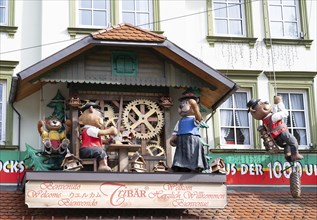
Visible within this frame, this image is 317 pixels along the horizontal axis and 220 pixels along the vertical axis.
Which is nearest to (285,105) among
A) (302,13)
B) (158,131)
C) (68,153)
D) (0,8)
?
(302,13)

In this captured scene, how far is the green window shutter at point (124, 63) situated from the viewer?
17203 millimetres

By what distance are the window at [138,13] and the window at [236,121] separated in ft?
8.41

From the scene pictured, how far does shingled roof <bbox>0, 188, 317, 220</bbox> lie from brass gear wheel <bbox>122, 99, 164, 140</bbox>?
1.72 meters

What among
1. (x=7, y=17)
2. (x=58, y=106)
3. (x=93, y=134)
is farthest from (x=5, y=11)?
(x=93, y=134)

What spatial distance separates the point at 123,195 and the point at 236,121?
4081mm

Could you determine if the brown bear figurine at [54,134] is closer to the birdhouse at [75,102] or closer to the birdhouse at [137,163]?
the birdhouse at [75,102]

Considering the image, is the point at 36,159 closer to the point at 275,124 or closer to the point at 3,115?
the point at 3,115

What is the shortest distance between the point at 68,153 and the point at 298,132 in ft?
18.9

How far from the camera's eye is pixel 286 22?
19641 mm

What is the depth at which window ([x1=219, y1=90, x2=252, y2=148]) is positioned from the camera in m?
18.5

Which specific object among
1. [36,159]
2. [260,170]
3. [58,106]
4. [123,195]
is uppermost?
[58,106]

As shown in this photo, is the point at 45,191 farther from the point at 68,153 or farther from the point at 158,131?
the point at 158,131

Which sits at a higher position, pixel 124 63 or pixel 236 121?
pixel 124 63

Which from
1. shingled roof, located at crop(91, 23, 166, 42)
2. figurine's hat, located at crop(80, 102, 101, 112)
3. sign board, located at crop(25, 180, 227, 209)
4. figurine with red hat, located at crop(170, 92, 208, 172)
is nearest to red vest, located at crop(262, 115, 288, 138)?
figurine with red hat, located at crop(170, 92, 208, 172)
